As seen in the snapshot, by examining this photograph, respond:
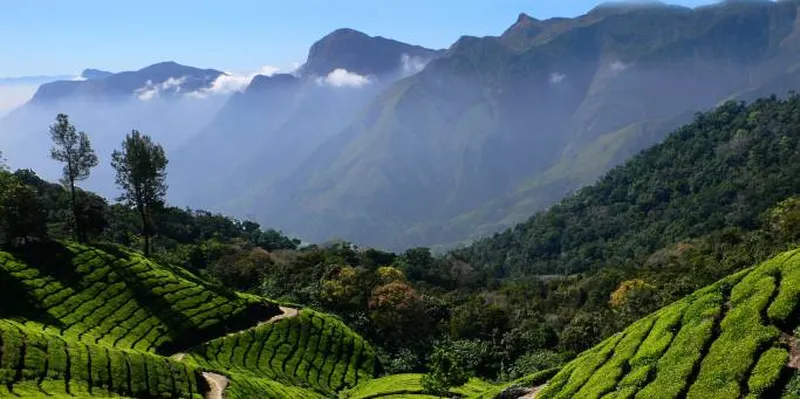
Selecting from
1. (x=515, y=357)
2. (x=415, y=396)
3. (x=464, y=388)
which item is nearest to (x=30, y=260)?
(x=415, y=396)

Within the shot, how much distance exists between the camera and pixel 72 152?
89500 millimetres

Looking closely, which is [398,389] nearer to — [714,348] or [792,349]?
[714,348]

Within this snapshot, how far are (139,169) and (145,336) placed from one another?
34465 millimetres

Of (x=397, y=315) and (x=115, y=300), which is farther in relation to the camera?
(x=397, y=315)

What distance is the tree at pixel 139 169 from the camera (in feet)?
305

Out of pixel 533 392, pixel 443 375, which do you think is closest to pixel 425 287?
pixel 443 375

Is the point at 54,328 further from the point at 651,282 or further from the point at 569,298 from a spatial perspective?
the point at 569,298

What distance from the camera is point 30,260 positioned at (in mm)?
74125

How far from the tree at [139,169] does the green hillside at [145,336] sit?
1110 centimetres

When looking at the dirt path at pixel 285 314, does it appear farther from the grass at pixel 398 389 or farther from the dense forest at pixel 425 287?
the grass at pixel 398 389

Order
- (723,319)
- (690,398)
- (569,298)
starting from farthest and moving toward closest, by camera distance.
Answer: (569,298) → (723,319) → (690,398)

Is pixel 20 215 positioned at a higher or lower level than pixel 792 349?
higher

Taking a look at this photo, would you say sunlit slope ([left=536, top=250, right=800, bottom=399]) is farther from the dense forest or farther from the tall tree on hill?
the tall tree on hill

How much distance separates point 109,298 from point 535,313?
73477 millimetres
